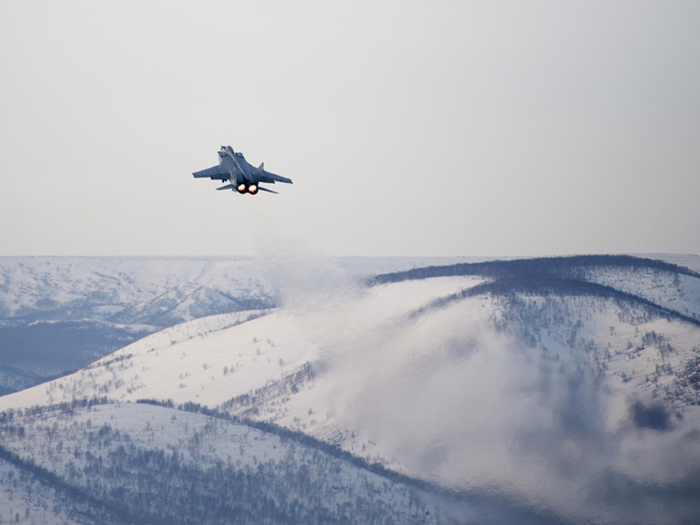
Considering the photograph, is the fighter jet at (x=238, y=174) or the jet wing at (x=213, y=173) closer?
the fighter jet at (x=238, y=174)

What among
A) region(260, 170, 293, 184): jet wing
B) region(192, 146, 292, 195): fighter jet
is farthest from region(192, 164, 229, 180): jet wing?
region(260, 170, 293, 184): jet wing

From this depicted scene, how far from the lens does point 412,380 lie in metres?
190

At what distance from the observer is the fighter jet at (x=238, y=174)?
261ft

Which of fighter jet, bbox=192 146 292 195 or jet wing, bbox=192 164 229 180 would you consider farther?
jet wing, bbox=192 164 229 180

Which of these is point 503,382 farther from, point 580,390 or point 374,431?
point 374,431

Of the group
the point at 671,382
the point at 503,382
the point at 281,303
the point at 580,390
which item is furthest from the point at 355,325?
the point at 671,382

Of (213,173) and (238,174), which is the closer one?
(238,174)

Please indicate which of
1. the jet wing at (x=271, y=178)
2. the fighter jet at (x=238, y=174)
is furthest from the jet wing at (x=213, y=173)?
the jet wing at (x=271, y=178)

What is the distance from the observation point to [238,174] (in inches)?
3127

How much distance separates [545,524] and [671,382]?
196ft

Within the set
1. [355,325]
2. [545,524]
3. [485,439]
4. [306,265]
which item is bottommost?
[545,524]

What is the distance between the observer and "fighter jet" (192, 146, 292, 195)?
79438 mm

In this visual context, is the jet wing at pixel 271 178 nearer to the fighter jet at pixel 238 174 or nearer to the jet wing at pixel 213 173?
the fighter jet at pixel 238 174

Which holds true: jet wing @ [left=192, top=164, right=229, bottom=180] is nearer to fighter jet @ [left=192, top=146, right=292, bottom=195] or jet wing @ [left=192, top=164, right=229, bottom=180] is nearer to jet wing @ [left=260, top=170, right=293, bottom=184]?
fighter jet @ [left=192, top=146, right=292, bottom=195]
